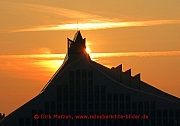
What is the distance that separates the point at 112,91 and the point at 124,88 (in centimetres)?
291

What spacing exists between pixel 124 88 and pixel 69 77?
1313 centimetres

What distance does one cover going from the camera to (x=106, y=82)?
19975 cm

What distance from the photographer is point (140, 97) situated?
200m

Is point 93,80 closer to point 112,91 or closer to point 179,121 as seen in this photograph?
point 112,91

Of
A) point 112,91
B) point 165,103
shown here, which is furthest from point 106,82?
point 165,103

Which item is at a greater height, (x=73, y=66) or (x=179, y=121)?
(x=73, y=66)

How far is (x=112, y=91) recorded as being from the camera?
655 ft

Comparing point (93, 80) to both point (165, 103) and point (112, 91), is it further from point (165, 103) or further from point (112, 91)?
point (165, 103)

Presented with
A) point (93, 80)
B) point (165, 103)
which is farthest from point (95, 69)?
point (165, 103)

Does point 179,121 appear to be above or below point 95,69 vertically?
below

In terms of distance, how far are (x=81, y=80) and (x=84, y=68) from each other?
321 centimetres

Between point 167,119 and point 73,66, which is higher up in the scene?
point 73,66

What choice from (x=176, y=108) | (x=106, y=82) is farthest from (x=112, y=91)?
(x=176, y=108)

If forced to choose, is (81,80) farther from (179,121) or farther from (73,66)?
(179,121)
